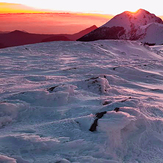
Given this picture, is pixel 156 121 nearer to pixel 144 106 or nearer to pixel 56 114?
pixel 144 106

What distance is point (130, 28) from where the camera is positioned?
5553 cm

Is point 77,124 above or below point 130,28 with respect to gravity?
above

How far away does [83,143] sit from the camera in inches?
81.0

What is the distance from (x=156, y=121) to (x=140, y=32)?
5178 centimetres

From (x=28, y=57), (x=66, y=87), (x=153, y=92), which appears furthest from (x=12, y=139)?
(x=28, y=57)

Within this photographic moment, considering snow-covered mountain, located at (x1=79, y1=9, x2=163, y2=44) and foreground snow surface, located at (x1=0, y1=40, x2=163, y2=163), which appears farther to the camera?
snow-covered mountain, located at (x1=79, y1=9, x2=163, y2=44)

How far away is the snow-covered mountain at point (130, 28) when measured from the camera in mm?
47350

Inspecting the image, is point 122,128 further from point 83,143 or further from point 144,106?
point 144,106

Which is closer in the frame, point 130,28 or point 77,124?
point 77,124

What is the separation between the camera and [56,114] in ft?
9.14

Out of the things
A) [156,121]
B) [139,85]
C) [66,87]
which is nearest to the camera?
[156,121]

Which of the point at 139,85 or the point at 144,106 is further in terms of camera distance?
the point at 139,85

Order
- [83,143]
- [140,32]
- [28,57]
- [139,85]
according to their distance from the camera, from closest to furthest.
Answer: [83,143] → [139,85] → [28,57] → [140,32]

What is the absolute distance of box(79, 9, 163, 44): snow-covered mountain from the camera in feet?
155
